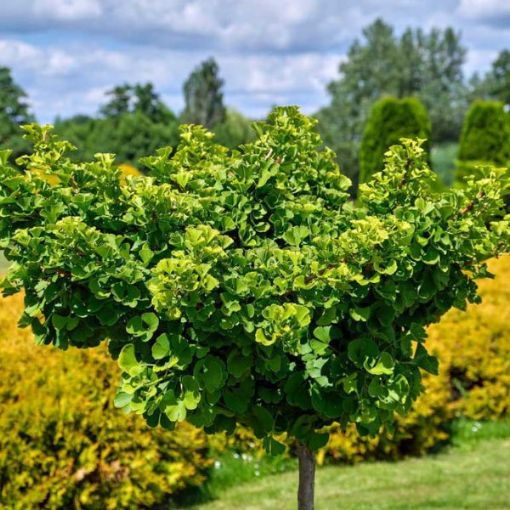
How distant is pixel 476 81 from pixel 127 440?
55.9m

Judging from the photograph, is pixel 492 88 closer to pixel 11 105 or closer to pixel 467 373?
pixel 11 105

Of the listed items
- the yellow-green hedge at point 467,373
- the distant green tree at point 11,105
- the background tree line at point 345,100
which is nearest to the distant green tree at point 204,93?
the background tree line at point 345,100

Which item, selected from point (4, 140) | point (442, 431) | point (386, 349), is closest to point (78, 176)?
point (386, 349)

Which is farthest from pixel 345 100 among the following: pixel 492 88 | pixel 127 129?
pixel 127 129

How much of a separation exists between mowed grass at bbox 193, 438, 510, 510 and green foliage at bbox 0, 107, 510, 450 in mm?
2727

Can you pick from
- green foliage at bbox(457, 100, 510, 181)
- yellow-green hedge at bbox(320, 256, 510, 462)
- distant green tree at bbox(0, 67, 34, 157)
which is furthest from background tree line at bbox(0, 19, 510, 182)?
yellow-green hedge at bbox(320, 256, 510, 462)

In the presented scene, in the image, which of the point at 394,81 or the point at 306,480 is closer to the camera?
the point at 306,480

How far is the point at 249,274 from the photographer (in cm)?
286

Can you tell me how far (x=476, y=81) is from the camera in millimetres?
58031

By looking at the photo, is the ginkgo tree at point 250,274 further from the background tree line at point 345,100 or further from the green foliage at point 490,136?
the background tree line at point 345,100

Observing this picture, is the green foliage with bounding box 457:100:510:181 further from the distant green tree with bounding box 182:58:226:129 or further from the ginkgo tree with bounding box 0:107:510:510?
the distant green tree with bounding box 182:58:226:129

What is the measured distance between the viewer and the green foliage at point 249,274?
2.87 m

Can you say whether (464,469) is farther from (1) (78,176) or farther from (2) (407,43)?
(2) (407,43)

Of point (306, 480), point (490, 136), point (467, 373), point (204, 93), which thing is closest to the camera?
point (306, 480)
